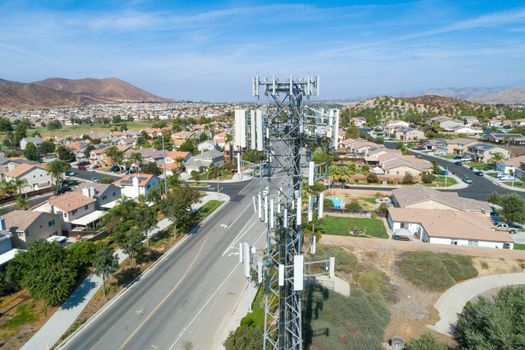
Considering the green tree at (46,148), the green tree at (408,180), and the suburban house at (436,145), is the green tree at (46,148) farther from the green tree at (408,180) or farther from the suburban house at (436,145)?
the suburban house at (436,145)

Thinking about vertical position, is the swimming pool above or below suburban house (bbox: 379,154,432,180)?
below

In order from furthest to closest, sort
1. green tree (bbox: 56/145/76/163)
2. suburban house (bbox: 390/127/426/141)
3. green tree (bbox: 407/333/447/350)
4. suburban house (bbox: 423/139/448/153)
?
1. suburban house (bbox: 390/127/426/141)
2. suburban house (bbox: 423/139/448/153)
3. green tree (bbox: 56/145/76/163)
4. green tree (bbox: 407/333/447/350)

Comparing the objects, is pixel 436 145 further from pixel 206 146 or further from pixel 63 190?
pixel 63 190

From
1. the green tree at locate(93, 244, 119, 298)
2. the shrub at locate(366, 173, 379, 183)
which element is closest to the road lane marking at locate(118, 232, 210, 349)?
the green tree at locate(93, 244, 119, 298)

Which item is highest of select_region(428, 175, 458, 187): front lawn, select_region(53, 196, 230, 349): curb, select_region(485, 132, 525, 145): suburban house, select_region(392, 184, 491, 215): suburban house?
select_region(485, 132, 525, 145): suburban house

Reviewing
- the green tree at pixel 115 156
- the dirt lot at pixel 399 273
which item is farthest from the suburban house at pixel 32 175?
the dirt lot at pixel 399 273

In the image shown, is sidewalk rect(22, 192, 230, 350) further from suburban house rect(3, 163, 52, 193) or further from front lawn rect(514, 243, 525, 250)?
front lawn rect(514, 243, 525, 250)

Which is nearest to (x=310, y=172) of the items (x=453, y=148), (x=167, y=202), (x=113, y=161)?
(x=167, y=202)

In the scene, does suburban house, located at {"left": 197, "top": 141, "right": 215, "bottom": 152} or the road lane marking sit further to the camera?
suburban house, located at {"left": 197, "top": 141, "right": 215, "bottom": 152}
